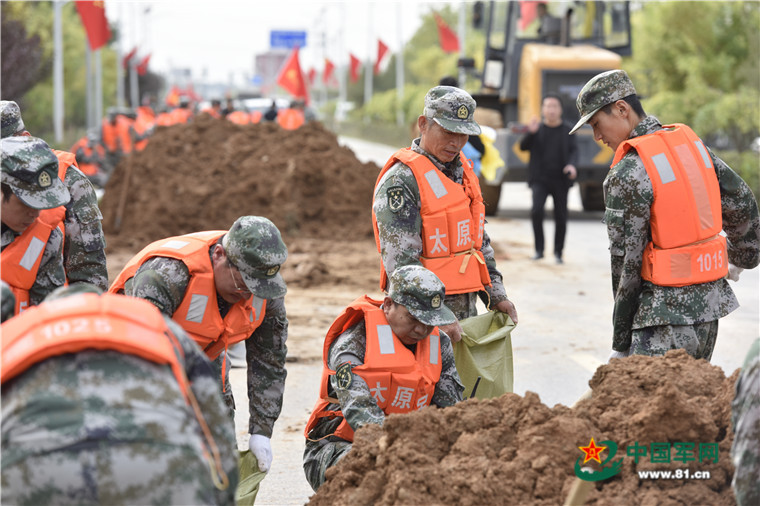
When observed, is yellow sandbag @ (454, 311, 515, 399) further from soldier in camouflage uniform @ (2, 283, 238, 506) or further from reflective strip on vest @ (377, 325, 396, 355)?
soldier in camouflage uniform @ (2, 283, 238, 506)

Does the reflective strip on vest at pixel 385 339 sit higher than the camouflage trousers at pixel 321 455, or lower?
higher

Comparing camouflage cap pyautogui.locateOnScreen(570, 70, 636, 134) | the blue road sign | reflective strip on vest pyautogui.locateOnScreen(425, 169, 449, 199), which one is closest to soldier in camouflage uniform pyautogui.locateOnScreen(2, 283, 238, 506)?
reflective strip on vest pyautogui.locateOnScreen(425, 169, 449, 199)

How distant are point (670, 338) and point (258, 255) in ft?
6.38

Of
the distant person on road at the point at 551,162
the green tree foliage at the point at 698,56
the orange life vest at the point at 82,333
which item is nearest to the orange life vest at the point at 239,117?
the green tree foliage at the point at 698,56

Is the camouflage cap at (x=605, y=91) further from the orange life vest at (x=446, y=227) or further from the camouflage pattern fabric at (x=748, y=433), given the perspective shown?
the camouflage pattern fabric at (x=748, y=433)

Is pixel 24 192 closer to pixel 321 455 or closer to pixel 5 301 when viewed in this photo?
pixel 5 301

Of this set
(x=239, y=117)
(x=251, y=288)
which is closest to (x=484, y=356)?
(x=251, y=288)

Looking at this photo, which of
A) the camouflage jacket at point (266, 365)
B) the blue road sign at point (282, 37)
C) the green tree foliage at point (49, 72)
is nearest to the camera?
the camouflage jacket at point (266, 365)

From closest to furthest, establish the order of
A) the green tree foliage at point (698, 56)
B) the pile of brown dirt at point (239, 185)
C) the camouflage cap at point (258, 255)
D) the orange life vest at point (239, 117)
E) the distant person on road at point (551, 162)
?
the camouflage cap at point (258, 255) < the distant person on road at point (551, 162) < the pile of brown dirt at point (239, 185) < the orange life vest at point (239, 117) < the green tree foliage at point (698, 56)

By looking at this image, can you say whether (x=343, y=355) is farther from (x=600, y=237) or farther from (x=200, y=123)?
(x=200, y=123)

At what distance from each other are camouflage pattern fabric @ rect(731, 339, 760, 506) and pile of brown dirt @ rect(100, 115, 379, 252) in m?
11.8

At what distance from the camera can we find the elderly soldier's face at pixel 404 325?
4164mm

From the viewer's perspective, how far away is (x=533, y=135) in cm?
1173

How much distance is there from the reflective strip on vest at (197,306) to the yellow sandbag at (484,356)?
143 cm
